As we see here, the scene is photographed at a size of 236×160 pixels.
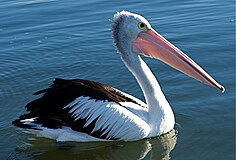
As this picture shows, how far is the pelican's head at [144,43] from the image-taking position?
4.64 metres

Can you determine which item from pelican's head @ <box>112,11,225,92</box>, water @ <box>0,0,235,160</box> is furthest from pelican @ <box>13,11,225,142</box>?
water @ <box>0,0,235,160</box>

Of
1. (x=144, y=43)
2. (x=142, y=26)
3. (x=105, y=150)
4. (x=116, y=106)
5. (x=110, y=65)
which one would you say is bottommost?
(x=105, y=150)

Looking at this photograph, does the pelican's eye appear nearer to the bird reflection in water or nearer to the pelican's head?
the pelican's head

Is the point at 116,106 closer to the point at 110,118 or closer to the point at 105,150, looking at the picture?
the point at 110,118

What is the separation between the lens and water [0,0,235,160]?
460 cm

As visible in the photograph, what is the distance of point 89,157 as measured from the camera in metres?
4.52

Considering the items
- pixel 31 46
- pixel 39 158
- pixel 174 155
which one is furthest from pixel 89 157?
pixel 31 46

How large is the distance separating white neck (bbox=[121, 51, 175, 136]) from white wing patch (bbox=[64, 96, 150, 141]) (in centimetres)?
12

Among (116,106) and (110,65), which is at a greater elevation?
(116,106)

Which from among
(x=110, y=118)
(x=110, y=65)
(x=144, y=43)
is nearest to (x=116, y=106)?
(x=110, y=118)

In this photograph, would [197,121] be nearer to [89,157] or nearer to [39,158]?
[89,157]

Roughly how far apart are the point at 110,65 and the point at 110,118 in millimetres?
2054

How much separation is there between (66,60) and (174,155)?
302cm

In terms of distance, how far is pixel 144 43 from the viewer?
4.76 meters
